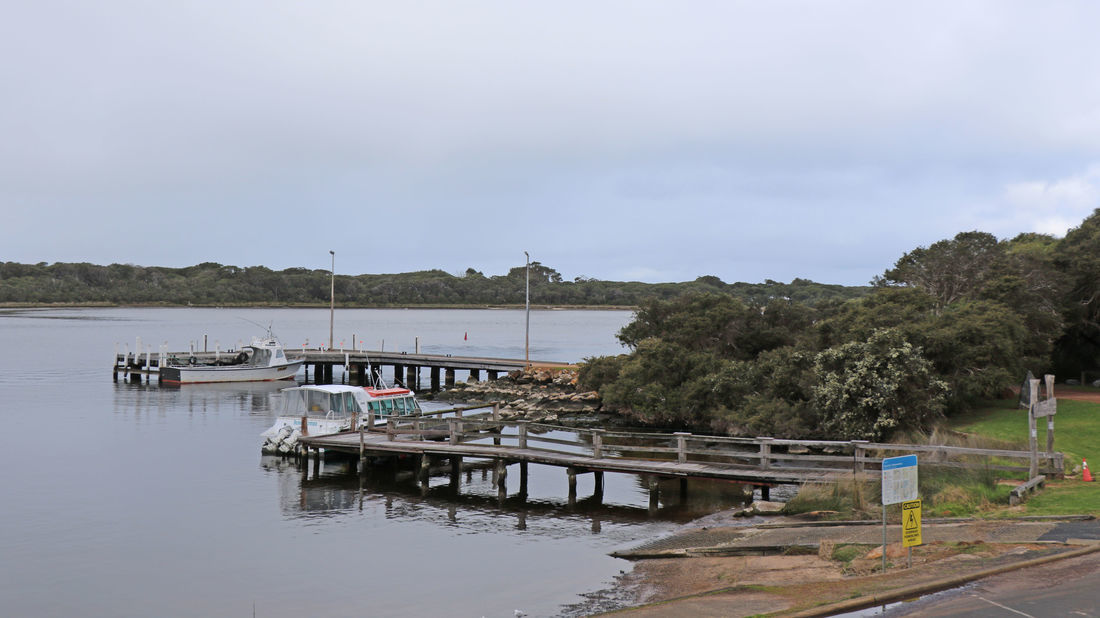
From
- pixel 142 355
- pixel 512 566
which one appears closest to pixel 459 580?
pixel 512 566

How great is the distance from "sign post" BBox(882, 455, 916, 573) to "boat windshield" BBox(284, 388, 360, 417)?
24.2 metres

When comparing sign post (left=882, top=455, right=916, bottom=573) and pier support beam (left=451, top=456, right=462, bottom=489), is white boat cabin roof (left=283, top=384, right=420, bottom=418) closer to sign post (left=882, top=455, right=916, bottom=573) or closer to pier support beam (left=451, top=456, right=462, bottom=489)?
pier support beam (left=451, top=456, right=462, bottom=489)

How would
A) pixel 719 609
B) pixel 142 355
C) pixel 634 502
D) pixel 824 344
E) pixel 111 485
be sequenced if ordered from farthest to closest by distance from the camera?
pixel 142 355
pixel 824 344
pixel 111 485
pixel 634 502
pixel 719 609

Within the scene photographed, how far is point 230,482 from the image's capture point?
1243 inches

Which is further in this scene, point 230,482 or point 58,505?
point 230,482

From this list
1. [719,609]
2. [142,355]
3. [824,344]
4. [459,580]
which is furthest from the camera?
[142,355]

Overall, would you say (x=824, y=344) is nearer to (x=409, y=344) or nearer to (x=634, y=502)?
(x=634, y=502)

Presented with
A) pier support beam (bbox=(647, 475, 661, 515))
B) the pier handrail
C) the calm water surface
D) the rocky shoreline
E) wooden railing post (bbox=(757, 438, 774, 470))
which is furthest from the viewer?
the rocky shoreline

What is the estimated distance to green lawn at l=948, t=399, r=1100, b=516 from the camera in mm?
17953

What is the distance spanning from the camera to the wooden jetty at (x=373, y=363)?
213 feet

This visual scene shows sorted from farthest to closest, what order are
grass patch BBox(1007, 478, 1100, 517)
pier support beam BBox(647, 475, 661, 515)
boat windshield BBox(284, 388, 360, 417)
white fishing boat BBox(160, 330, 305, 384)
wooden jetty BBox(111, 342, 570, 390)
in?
white fishing boat BBox(160, 330, 305, 384) → wooden jetty BBox(111, 342, 570, 390) → boat windshield BBox(284, 388, 360, 417) → pier support beam BBox(647, 475, 661, 515) → grass patch BBox(1007, 478, 1100, 517)

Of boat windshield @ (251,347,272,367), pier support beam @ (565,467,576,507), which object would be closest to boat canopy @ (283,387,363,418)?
pier support beam @ (565,467,576,507)

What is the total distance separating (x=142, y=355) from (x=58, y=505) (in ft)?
175

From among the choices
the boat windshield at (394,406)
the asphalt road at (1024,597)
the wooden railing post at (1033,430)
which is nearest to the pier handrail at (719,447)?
the wooden railing post at (1033,430)
